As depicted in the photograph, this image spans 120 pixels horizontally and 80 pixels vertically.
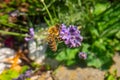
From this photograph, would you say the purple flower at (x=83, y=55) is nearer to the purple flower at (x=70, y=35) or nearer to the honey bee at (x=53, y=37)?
the purple flower at (x=70, y=35)

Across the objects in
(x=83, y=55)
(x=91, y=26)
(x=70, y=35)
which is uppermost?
(x=70, y=35)

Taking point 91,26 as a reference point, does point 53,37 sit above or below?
above

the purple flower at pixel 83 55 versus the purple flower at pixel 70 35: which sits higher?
the purple flower at pixel 70 35

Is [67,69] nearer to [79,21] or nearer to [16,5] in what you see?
[79,21]

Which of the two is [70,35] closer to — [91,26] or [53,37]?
[53,37]

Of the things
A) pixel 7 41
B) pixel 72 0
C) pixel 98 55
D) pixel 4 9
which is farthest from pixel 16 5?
pixel 98 55

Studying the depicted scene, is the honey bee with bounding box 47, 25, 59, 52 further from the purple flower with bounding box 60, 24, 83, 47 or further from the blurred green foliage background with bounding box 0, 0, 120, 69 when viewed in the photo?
the blurred green foliage background with bounding box 0, 0, 120, 69

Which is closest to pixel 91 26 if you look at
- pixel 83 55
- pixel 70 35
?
pixel 83 55

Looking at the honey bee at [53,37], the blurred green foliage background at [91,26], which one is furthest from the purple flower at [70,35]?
the blurred green foliage background at [91,26]
